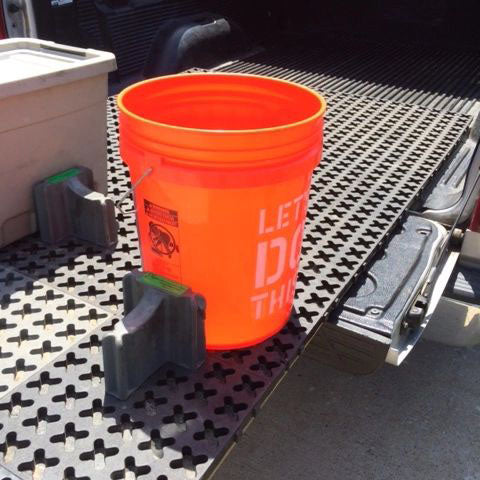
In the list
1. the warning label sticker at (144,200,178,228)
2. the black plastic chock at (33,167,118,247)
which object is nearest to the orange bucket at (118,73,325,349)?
the warning label sticker at (144,200,178,228)

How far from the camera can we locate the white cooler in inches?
56.9

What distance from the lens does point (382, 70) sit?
11.2 ft

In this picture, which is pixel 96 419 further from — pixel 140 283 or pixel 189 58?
pixel 189 58

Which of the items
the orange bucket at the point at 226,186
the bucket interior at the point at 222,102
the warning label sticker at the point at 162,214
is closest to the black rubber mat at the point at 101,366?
the orange bucket at the point at 226,186

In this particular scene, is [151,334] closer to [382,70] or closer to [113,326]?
[113,326]

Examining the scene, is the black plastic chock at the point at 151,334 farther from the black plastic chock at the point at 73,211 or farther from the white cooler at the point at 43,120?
the white cooler at the point at 43,120

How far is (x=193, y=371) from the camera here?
1205 millimetres

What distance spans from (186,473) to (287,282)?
422mm

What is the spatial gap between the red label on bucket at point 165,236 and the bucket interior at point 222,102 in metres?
0.21

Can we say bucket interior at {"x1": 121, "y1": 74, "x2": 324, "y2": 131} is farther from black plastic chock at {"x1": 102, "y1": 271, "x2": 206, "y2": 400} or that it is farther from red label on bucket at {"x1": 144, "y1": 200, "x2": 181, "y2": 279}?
black plastic chock at {"x1": 102, "y1": 271, "x2": 206, "y2": 400}

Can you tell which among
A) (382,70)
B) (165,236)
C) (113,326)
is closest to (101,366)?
(113,326)

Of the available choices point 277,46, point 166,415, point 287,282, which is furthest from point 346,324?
point 277,46

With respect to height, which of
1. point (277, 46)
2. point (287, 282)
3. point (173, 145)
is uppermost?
point (173, 145)

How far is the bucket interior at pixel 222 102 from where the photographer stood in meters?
1.19
